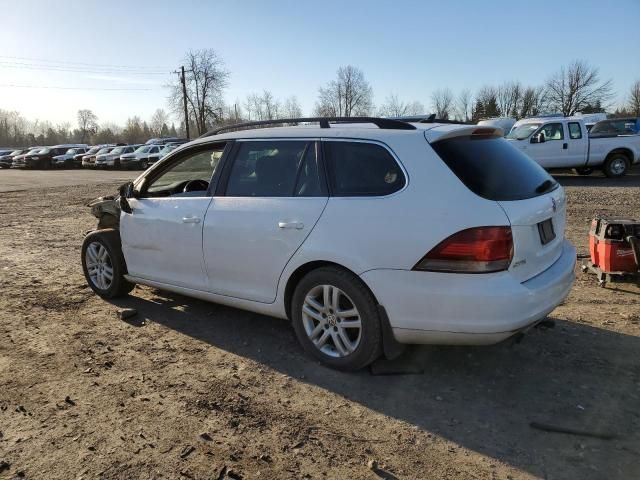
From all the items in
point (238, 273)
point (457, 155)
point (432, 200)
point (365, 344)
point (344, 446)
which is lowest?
point (344, 446)

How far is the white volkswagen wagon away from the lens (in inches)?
124

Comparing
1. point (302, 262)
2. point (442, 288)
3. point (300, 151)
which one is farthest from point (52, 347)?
point (442, 288)

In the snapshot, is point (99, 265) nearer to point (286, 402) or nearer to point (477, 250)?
point (286, 402)

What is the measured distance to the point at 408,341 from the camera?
3.44 m

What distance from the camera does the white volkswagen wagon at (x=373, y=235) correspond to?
315 cm

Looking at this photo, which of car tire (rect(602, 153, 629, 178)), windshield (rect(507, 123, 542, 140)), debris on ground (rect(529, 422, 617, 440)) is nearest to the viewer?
debris on ground (rect(529, 422, 617, 440))

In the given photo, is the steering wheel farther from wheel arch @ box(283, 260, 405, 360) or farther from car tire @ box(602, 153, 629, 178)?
car tire @ box(602, 153, 629, 178)

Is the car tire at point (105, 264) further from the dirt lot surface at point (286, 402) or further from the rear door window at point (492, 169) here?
the rear door window at point (492, 169)

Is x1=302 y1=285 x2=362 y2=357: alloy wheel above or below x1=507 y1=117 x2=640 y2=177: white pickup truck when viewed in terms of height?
below

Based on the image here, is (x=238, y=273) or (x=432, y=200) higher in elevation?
(x=432, y=200)

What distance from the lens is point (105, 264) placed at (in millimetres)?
5469

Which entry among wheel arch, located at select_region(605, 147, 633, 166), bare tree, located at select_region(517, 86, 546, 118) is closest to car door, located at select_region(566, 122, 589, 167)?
wheel arch, located at select_region(605, 147, 633, 166)

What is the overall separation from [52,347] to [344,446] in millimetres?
2750

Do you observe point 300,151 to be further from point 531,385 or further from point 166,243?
point 531,385
